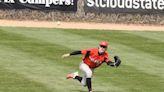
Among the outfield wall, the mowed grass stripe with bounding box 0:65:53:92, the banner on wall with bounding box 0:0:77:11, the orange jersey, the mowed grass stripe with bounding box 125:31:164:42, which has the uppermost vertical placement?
the banner on wall with bounding box 0:0:77:11

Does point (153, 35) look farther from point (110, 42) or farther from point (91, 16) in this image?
point (91, 16)

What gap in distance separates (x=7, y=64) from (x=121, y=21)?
1665 cm

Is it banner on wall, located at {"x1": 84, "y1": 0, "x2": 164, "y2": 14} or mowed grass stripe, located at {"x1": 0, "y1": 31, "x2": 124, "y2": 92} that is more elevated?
banner on wall, located at {"x1": 84, "y1": 0, "x2": 164, "y2": 14}

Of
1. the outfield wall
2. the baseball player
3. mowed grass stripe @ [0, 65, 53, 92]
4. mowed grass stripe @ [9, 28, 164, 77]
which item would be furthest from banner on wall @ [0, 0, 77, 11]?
the baseball player

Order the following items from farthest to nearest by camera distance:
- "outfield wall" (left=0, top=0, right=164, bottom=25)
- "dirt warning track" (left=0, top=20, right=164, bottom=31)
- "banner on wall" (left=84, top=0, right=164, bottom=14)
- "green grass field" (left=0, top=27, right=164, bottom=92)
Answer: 1. "banner on wall" (left=84, top=0, right=164, bottom=14)
2. "outfield wall" (left=0, top=0, right=164, bottom=25)
3. "dirt warning track" (left=0, top=20, right=164, bottom=31)
4. "green grass field" (left=0, top=27, right=164, bottom=92)

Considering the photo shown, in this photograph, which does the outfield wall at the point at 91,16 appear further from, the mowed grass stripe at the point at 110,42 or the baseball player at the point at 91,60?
the baseball player at the point at 91,60

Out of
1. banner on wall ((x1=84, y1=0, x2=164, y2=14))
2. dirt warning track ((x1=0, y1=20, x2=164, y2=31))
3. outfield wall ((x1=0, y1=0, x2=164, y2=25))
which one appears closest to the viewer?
dirt warning track ((x1=0, y1=20, x2=164, y2=31))

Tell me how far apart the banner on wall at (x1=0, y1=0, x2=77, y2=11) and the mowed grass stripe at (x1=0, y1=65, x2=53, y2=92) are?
17126 millimetres

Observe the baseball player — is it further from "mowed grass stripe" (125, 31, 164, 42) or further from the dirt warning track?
the dirt warning track

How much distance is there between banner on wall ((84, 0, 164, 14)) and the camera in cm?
3641

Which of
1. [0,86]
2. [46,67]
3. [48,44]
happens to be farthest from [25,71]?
[48,44]

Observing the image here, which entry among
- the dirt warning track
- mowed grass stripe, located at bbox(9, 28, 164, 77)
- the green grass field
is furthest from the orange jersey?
the dirt warning track

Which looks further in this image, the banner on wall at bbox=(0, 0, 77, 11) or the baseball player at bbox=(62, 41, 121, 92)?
the banner on wall at bbox=(0, 0, 77, 11)

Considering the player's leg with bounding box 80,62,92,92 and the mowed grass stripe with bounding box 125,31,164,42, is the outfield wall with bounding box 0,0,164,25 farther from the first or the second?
the player's leg with bounding box 80,62,92,92
